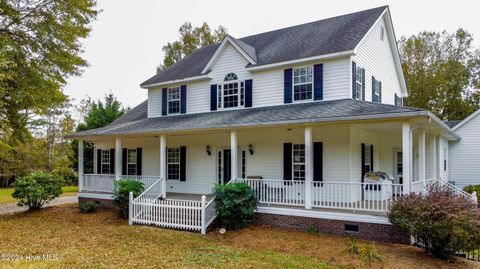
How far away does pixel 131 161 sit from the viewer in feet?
56.9

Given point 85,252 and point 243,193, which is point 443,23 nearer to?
point 243,193

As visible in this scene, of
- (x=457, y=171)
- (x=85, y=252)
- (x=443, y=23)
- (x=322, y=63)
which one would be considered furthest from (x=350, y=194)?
(x=443, y=23)

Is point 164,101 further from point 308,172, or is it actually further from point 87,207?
point 308,172

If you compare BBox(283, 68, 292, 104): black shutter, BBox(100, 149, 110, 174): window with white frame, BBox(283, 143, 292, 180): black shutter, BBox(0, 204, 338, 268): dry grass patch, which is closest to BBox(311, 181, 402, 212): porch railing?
BBox(283, 143, 292, 180): black shutter

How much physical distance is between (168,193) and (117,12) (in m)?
9.47

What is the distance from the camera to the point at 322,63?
12.6 metres

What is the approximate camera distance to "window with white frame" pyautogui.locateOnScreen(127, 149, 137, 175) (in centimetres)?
1717

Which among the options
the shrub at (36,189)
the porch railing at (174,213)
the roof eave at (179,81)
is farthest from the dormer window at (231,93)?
the shrub at (36,189)

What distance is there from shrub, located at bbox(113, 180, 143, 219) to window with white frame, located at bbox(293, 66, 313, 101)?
694 cm

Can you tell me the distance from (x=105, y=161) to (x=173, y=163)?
4840 millimetres

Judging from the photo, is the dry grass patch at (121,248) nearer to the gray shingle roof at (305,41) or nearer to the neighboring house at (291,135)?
the neighboring house at (291,135)

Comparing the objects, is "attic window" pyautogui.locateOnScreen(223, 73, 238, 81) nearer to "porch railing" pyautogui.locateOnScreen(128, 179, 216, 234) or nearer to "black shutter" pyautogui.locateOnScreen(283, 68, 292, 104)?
"black shutter" pyautogui.locateOnScreen(283, 68, 292, 104)

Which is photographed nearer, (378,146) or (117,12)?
(378,146)

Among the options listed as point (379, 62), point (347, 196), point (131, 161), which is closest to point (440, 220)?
point (347, 196)
